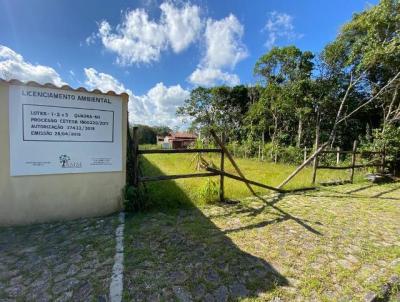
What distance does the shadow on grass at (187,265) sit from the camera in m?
2.38

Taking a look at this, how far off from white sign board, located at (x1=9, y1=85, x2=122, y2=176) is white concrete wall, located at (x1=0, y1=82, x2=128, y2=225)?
3.6 inches

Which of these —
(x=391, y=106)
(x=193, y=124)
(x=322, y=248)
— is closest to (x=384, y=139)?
(x=391, y=106)

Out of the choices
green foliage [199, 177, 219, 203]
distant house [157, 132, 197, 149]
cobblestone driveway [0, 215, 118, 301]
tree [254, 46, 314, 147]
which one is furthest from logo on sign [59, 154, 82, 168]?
distant house [157, 132, 197, 149]

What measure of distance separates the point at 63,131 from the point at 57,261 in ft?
6.95

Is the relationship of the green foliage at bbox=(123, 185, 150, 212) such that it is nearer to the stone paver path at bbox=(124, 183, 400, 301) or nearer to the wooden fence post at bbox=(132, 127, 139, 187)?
the wooden fence post at bbox=(132, 127, 139, 187)

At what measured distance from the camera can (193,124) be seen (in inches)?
1172

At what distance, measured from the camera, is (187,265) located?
111 inches

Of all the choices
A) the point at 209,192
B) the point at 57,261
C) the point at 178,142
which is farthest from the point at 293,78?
the point at 178,142

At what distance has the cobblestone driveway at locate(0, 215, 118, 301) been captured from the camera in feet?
7.53

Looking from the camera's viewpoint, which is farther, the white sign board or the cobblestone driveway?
the white sign board

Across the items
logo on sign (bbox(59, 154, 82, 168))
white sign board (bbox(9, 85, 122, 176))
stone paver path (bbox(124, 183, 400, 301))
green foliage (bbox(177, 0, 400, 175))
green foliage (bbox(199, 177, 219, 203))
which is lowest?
stone paver path (bbox(124, 183, 400, 301))

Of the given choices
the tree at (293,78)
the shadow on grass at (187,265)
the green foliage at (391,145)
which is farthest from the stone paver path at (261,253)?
the tree at (293,78)

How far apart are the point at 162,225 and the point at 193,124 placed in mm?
26207

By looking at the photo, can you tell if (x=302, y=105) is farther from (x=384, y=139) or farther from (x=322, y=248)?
(x=322, y=248)
